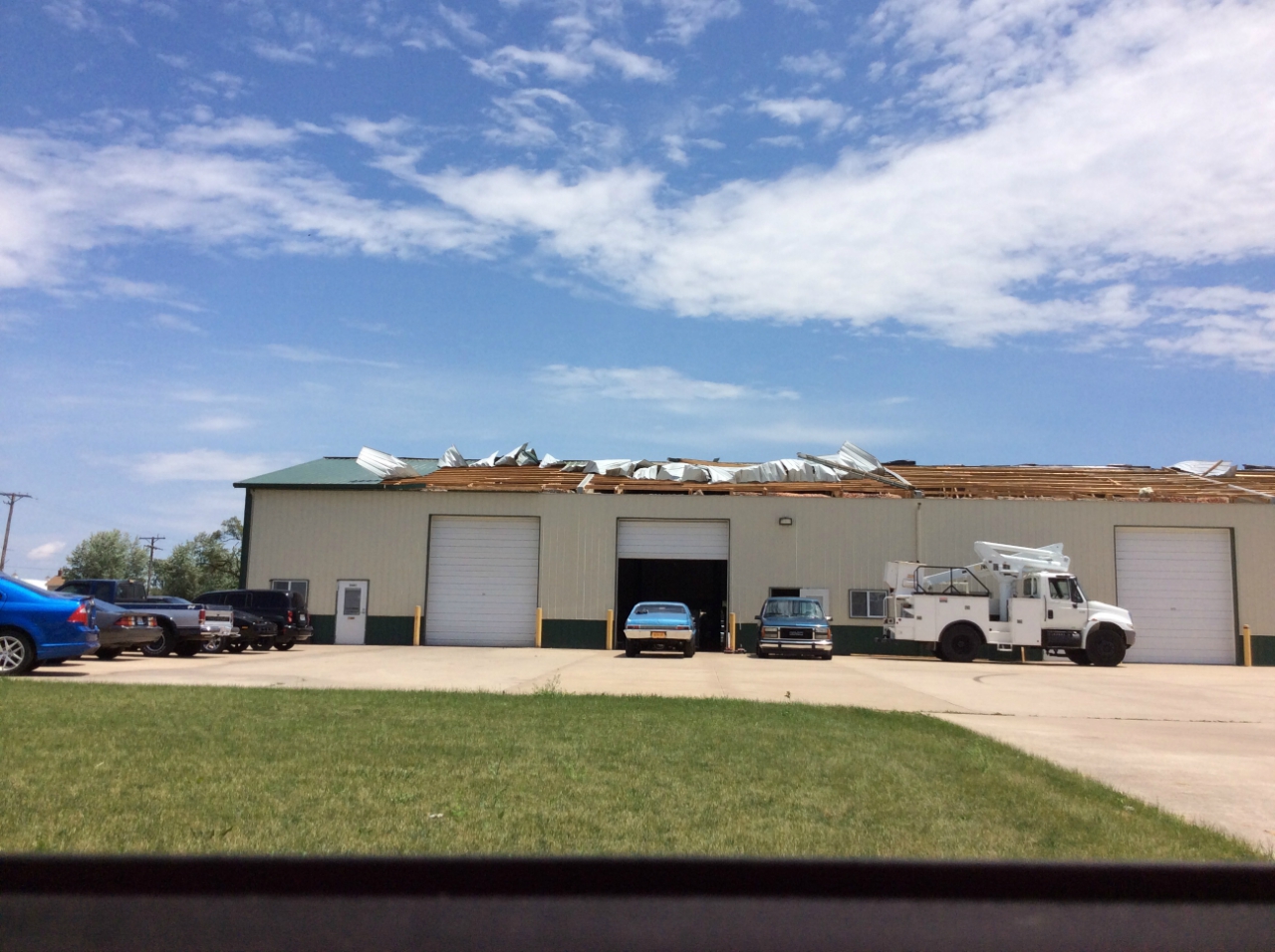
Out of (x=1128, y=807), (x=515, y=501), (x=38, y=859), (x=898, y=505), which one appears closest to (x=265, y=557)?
(x=515, y=501)

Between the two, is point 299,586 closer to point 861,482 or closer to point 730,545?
point 730,545

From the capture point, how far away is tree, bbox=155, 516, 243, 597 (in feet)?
305

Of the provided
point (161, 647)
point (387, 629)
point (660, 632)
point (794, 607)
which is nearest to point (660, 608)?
point (660, 632)

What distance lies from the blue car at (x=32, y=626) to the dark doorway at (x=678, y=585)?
88.7 feet

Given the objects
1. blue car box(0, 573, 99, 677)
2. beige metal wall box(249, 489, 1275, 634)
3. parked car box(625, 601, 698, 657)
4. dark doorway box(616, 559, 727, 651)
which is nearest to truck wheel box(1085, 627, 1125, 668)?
beige metal wall box(249, 489, 1275, 634)

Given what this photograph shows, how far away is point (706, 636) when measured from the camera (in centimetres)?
3991

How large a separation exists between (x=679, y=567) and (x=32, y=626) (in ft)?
105

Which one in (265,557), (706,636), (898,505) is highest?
(898,505)

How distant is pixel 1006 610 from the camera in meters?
29.0

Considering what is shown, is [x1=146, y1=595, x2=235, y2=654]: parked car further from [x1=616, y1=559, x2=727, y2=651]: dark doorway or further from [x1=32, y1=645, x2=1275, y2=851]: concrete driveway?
[x1=616, y1=559, x2=727, y2=651]: dark doorway

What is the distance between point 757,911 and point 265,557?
118ft

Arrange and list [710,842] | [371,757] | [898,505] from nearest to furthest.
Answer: [710,842] → [371,757] → [898,505]

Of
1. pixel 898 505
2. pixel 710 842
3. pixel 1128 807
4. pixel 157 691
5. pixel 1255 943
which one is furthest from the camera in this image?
pixel 898 505

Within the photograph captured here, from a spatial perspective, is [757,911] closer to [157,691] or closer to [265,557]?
[157,691]
